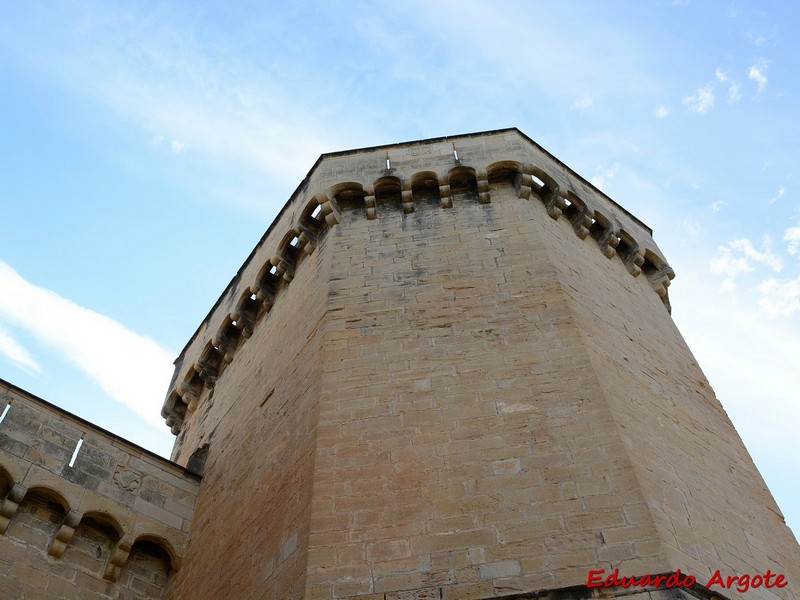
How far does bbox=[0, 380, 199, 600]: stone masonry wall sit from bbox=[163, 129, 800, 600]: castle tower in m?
0.36

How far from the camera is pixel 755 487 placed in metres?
6.79

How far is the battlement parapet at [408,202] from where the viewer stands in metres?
9.04

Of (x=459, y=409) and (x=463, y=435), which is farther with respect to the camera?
(x=459, y=409)

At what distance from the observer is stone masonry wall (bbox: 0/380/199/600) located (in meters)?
6.72

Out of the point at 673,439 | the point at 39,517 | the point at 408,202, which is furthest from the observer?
the point at 408,202

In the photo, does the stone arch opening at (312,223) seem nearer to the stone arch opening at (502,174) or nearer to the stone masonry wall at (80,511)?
the stone arch opening at (502,174)

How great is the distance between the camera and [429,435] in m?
5.87

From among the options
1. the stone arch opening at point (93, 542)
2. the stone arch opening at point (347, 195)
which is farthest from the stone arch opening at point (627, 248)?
the stone arch opening at point (93, 542)

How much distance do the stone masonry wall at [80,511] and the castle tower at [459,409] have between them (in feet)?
1.18

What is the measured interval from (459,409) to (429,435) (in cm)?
33

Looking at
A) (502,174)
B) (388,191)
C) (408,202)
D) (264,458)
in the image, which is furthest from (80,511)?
(502,174)

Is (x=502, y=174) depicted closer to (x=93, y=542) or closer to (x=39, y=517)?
(x=93, y=542)

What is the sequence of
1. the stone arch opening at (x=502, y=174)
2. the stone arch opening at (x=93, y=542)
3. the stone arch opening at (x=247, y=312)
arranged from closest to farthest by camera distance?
the stone arch opening at (x=93, y=542) → the stone arch opening at (x=502, y=174) → the stone arch opening at (x=247, y=312)

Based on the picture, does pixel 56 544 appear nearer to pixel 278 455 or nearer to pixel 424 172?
pixel 278 455
